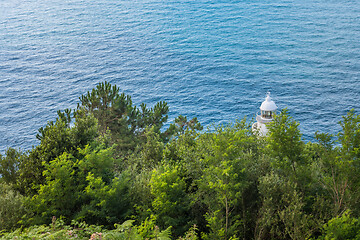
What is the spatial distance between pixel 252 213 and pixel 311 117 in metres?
45.7

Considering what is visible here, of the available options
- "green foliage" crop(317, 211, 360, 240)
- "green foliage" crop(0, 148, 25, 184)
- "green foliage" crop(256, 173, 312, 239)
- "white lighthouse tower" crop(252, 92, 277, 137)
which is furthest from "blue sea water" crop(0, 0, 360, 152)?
"green foliage" crop(317, 211, 360, 240)

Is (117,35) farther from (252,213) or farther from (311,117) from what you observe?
(252,213)

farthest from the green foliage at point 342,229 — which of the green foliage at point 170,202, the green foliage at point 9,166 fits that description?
the green foliage at point 9,166

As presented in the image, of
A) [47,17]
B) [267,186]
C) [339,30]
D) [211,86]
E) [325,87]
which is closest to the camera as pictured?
[267,186]

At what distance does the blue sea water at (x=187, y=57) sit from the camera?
57.3 m

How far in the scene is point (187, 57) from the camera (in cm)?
7888

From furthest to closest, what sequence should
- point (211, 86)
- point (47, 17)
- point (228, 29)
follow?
point (47, 17) < point (228, 29) < point (211, 86)

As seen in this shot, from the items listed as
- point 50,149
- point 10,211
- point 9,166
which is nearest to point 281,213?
point 10,211

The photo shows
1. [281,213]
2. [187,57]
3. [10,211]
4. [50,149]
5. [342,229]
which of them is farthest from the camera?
[187,57]

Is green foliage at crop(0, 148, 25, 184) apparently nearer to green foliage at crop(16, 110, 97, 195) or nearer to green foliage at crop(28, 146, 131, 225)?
green foliage at crop(16, 110, 97, 195)

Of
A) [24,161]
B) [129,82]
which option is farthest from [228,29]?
[24,161]

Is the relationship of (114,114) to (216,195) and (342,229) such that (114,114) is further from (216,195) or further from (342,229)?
(342,229)

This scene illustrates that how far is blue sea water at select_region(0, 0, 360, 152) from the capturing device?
57.3m

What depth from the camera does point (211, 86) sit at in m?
65.8
